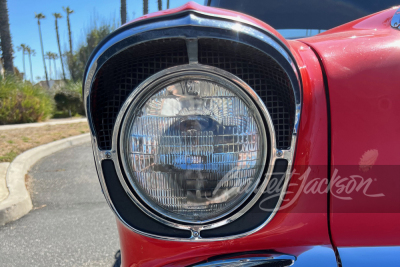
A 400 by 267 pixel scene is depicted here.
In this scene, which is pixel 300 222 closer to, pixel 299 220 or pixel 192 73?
pixel 299 220

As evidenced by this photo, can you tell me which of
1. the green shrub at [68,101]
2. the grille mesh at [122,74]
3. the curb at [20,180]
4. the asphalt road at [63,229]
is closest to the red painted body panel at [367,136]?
the grille mesh at [122,74]

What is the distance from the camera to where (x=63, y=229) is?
9.40 feet

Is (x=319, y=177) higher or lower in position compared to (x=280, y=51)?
lower

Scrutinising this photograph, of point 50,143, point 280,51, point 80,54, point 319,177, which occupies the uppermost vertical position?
point 80,54

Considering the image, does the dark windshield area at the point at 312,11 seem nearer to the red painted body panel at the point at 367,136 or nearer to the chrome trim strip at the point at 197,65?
the red painted body panel at the point at 367,136

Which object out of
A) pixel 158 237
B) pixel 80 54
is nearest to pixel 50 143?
pixel 158 237

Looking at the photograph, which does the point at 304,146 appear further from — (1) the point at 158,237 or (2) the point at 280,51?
(1) the point at 158,237

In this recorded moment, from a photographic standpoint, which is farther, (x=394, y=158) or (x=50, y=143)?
(x=50, y=143)

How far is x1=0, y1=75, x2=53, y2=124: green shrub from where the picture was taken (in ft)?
33.4

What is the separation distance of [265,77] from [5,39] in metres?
14.4

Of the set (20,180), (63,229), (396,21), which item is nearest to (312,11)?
(396,21)

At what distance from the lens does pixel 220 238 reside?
936mm

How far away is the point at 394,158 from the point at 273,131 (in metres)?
0.33

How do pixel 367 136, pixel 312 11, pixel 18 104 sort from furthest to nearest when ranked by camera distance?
pixel 18 104 → pixel 312 11 → pixel 367 136
